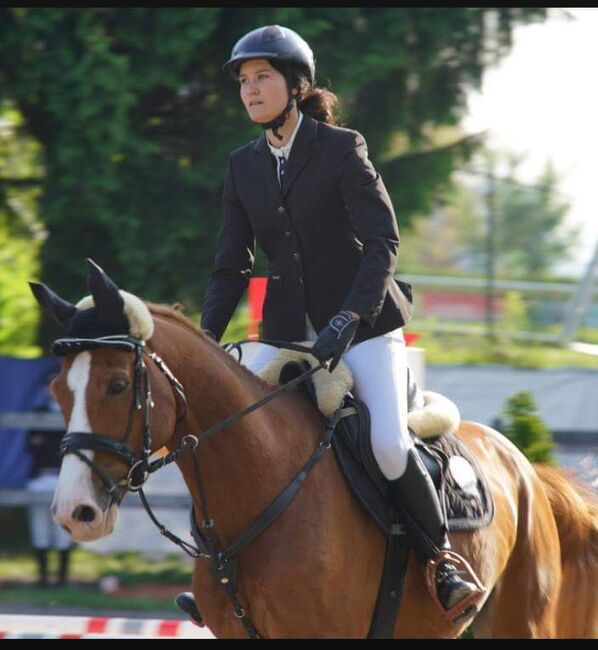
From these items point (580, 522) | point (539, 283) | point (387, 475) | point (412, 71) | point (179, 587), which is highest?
point (412, 71)

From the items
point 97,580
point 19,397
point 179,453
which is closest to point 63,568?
point 97,580

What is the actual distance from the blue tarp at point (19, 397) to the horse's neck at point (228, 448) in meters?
6.94

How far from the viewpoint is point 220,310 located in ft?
16.9

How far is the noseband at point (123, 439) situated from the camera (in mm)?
3965

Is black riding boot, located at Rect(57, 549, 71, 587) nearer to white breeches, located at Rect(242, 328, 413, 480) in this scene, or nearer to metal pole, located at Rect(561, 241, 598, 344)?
white breeches, located at Rect(242, 328, 413, 480)

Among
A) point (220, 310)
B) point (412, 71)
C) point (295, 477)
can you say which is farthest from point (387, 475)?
point (412, 71)

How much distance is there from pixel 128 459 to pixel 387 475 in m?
1.17

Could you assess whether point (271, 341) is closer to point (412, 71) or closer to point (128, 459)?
point (128, 459)

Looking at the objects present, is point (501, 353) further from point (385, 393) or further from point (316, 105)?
point (385, 393)

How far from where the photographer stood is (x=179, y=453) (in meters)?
4.31

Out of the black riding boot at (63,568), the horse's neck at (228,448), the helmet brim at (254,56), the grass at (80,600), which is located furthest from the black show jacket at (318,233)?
the black riding boot at (63,568)

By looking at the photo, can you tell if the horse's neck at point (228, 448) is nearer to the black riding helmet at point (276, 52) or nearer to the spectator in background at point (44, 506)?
the black riding helmet at point (276, 52)

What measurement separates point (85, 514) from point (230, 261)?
63.7 inches

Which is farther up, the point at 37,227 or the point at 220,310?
the point at 220,310
